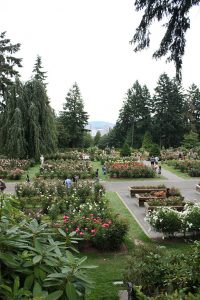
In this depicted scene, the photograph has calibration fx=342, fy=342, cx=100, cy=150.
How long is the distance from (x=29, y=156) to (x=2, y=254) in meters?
30.2

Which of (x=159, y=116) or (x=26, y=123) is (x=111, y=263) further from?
(x=159, y=116)

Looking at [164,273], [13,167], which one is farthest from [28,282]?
[13,167]

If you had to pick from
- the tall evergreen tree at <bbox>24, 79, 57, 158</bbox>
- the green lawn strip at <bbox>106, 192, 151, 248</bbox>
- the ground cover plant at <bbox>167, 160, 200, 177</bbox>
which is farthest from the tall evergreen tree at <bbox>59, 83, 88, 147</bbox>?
the green lawn strip at <bbox>106, 192, 151, 248</bbox>

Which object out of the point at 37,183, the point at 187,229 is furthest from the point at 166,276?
the point at 37,183

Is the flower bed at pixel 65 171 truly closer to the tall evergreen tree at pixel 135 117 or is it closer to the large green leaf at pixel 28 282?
the large green leaf at pixel 28 282

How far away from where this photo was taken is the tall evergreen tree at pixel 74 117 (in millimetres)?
55906

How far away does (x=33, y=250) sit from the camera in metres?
2.93

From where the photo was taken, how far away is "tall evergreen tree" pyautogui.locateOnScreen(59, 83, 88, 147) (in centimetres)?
5591

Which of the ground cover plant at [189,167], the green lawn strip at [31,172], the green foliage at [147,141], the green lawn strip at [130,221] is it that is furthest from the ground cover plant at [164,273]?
the green foliage at [147,141]

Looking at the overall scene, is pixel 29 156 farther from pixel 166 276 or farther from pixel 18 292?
pixel 18 292

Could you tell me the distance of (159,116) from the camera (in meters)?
58.0

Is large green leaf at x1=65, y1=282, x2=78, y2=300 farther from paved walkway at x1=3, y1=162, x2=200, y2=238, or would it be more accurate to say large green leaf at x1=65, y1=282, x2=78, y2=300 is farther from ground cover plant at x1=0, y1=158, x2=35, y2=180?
ground cover plant at x1=0, y1=158, x2=35, y2=180

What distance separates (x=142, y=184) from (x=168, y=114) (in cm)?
3538

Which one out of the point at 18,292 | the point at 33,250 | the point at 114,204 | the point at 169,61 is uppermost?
the point at 169,61
